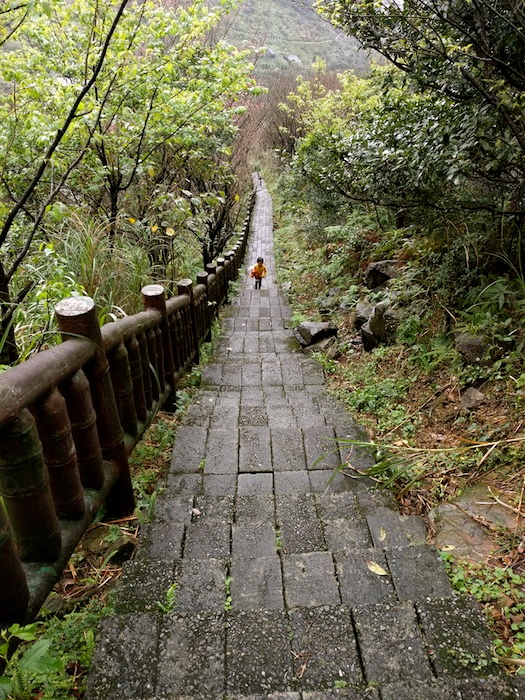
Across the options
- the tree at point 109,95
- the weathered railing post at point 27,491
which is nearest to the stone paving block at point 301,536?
the weathered railing post at point 27,491

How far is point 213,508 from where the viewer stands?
7.20ft

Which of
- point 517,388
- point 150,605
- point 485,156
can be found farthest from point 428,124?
point 150,605

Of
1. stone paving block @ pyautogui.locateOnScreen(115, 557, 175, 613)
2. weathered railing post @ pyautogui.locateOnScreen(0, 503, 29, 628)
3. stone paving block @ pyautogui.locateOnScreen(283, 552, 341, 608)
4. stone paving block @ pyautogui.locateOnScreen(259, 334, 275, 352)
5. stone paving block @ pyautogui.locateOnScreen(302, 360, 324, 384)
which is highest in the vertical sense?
weathered railing post @ pyautogui.locateOnScreen(0, 503, 29, 628)

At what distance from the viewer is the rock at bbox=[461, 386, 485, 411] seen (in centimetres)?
271

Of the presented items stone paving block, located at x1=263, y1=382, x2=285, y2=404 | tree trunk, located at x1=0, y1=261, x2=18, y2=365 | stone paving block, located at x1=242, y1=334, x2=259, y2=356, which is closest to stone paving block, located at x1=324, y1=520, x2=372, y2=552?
stone paving block, located at x1=263, y1=382, x2=285, y2=404

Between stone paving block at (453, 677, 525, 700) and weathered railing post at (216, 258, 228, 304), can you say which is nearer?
stone paving block at (453, 677, 525, 700)

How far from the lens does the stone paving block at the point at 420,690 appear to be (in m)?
1.28

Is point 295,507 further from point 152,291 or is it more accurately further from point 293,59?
point 293,59

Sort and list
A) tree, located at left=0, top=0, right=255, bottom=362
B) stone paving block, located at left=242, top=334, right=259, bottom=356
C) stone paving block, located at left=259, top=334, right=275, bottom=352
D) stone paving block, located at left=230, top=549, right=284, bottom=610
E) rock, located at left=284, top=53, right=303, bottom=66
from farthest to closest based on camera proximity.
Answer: rock, located at left=284, top=53, right=303, bottom=66 → stone paving block, located at left=259, top=334, right=275, bottom=352 → stone paving block, located at left=242, top=334, right=259, bottom=356 → tree, located at left=0, top=0, right=255, bottom=362 → stone paving block, located at left=230, top=549, right=284, bottom=610

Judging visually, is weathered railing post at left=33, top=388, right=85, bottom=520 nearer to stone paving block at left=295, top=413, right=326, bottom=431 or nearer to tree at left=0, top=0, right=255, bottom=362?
stone paving block at left=295, top=413, right=326, bottom=431

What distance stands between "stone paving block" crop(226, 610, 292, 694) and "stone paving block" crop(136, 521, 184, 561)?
46cm

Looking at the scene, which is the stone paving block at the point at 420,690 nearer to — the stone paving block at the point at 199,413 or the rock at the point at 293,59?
the stone paving block at the point at 199,413

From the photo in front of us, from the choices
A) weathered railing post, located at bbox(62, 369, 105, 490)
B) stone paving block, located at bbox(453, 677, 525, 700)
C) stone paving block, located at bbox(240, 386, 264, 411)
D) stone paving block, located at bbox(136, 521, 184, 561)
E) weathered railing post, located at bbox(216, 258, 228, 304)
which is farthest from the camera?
weathered railing post, located at bbox(216, 258, 228, 304)

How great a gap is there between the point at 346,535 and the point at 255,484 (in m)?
0.65
